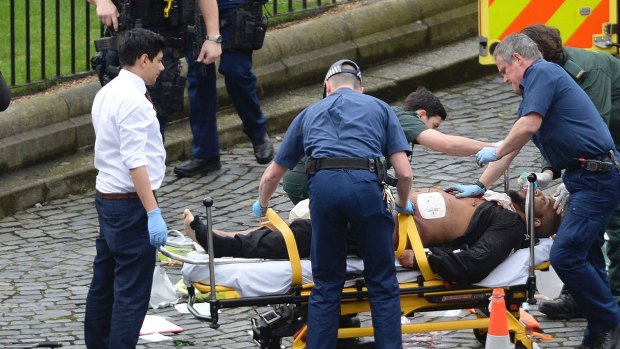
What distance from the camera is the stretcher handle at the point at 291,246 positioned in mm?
7371

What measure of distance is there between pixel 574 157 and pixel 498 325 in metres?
0.99

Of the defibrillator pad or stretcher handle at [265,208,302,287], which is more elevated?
the defibrillator pad

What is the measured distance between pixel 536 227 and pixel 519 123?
0.64 m

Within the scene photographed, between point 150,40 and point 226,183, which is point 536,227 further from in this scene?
point 226,183

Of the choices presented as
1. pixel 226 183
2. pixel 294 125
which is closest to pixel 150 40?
pixel 294 125

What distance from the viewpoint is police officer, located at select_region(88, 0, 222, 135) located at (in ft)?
31.8

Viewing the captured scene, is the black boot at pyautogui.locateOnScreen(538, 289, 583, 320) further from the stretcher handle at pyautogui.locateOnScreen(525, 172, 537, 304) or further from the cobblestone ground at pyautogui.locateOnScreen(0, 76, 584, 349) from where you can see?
the stretcher handle at pyautogui.locateOnScreen(525, 172, 537, 304)

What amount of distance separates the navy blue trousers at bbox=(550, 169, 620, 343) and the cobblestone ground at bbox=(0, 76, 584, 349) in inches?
14.3

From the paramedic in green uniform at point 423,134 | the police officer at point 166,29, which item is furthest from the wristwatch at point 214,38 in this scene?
the paramedic in green uniform at point 423,134

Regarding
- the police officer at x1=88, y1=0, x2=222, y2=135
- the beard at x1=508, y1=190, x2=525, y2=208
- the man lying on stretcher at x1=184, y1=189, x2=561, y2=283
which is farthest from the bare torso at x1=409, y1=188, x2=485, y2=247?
the police officer at x1=88, y1=0, x2=222, y2=135

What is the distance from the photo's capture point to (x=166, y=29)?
10023 millimetres

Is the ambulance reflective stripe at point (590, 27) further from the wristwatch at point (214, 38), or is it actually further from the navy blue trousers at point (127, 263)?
the navy blue trousers at point (127, 263)

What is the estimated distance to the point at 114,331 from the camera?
733cm

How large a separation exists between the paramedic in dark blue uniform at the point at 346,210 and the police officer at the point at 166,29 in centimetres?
272
